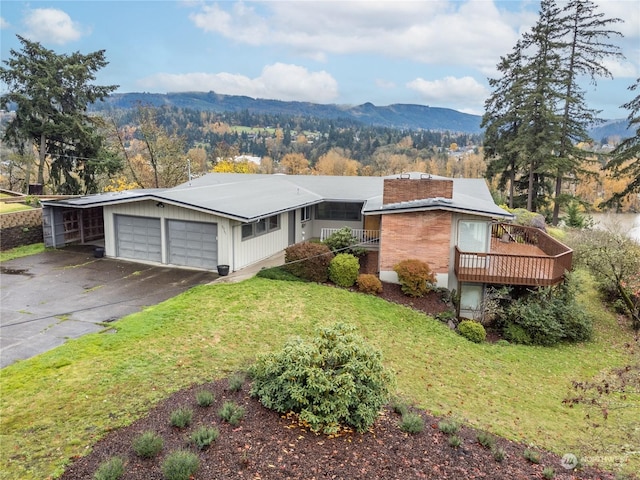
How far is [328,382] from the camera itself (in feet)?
22.0

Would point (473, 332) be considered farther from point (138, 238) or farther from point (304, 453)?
point (138, 238)

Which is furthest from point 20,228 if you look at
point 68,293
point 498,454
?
point 498,454

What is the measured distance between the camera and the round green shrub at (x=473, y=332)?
48.9 feet

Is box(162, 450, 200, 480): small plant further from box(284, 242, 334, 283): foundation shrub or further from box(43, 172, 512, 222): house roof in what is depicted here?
box(43, 172, 512, 222): house roof

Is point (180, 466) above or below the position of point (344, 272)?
above

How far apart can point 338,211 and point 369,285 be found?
33.3 ft

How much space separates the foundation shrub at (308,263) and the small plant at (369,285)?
1479 millimetres

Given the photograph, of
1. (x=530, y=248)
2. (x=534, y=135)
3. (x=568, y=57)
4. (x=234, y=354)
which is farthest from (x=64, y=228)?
(x=568, y=57)

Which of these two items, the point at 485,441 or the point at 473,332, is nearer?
the point at 485,441

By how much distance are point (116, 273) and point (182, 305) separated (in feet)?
17.6

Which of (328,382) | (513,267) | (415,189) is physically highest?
(415,189)

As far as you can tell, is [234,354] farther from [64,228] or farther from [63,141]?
[63,141]

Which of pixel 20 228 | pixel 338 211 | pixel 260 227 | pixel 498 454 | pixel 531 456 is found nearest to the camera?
pixel 498 454

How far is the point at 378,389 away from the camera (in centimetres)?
719
